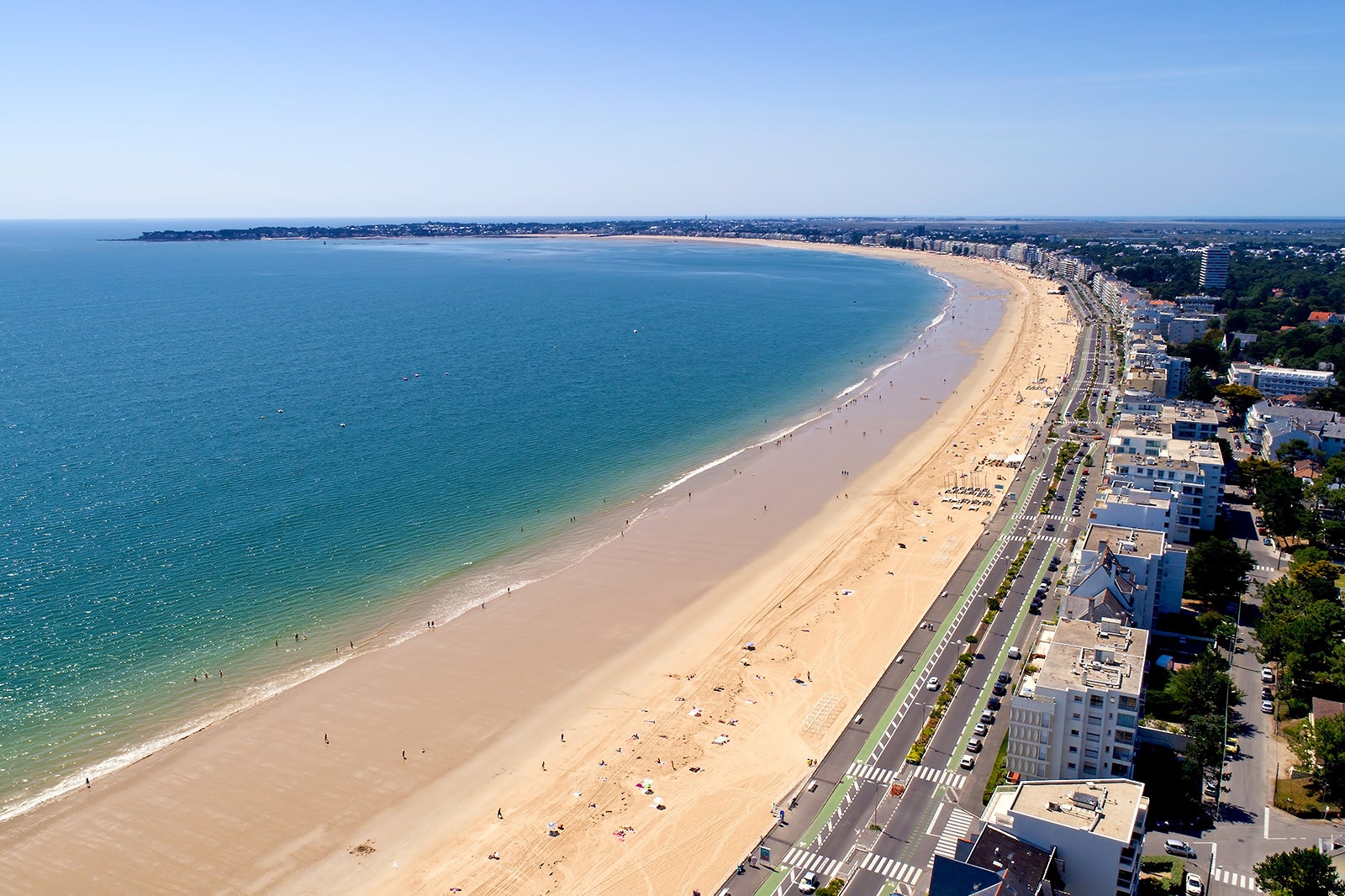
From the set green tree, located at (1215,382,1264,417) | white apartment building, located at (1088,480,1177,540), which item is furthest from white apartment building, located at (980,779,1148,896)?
green tree, located at (1215,382,1264,417)

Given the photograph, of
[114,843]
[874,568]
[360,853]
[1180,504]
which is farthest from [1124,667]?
[114,843]

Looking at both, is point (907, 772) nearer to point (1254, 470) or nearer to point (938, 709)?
point (938, 709)

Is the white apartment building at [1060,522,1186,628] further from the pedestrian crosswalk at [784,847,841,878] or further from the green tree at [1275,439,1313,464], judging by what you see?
the green tree at [1275,439,1313,464]

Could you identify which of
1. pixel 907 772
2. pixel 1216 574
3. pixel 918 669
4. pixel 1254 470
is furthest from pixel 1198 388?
pixel 907 772

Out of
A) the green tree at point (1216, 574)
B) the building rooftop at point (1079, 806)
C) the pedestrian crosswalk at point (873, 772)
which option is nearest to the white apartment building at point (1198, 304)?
the green tree at point (1216, 574)

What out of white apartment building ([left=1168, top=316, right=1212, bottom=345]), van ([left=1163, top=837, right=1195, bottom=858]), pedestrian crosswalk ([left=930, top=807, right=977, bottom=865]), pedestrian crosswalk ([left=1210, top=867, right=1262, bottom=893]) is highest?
white apartment building ([left=1168, top=316, right=1212, bottom=345])

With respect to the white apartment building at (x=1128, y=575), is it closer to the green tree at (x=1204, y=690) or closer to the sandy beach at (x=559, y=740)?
the green tree at (x=1204, y=690)
